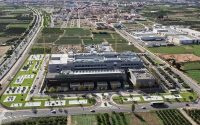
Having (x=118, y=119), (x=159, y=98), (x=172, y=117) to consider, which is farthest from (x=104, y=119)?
(x=159, y=98)

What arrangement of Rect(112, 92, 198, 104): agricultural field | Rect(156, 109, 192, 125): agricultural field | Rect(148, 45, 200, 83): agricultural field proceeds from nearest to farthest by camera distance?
Rect(156, 109, 192, 125): agricultural field → Rect(112, 92, 198, 104): agricultural field → Rect(148, 45, 200, 83): agricultural field

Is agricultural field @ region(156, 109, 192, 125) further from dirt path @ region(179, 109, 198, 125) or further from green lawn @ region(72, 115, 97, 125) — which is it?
green lawn @ region(72, 115, 97, 125)

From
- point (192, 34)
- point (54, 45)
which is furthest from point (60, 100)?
point (192, 34)

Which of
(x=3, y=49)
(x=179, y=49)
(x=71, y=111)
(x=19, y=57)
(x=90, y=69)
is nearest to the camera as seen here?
(x=71, y=111)

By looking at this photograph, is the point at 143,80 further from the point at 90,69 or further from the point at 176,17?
the point at 176,17

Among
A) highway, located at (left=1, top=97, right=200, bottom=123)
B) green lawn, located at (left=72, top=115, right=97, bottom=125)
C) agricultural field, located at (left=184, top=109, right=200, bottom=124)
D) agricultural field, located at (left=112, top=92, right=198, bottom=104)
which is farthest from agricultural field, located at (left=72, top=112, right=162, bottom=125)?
agricultural field, located at (left=184, top=109, right=200, bottom=124)

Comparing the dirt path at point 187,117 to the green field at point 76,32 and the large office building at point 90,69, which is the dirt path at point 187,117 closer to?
the large office building at point 90,69

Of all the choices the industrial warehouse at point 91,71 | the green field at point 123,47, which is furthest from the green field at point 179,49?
the industrial warehouse at point 91,71
